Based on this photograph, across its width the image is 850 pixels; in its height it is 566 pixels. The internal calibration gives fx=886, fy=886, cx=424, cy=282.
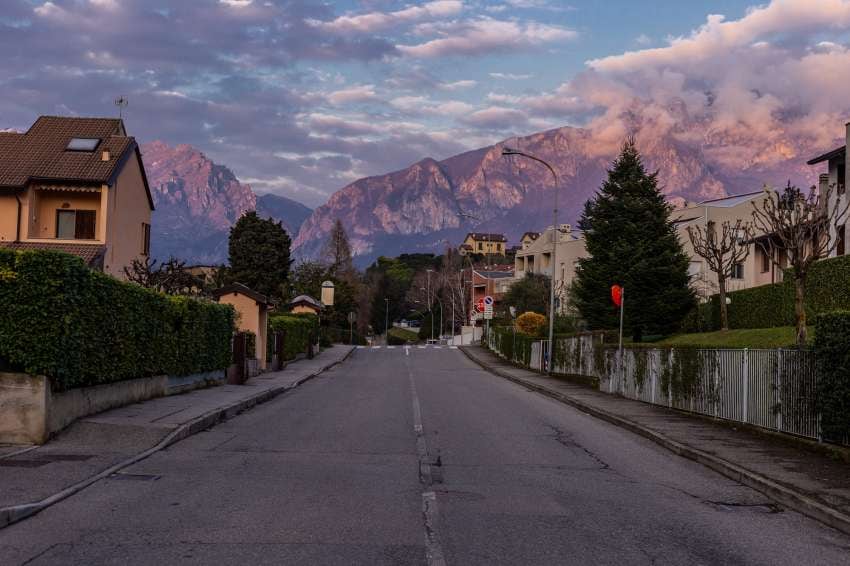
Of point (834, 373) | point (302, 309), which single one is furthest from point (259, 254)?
point (834, 373)

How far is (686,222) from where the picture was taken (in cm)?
7088

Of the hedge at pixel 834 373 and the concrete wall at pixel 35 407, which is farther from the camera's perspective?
the hedge at pixel 834 373

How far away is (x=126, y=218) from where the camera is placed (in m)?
40.5

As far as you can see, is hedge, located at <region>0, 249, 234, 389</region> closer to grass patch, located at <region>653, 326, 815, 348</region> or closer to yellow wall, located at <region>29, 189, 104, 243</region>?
grass patch, located at <region>653, 326, 815, 348</region>

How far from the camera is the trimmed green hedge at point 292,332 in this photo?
40.1m

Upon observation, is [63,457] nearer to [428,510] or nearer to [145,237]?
[428,510]

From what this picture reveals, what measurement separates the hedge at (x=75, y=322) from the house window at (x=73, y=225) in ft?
66.1

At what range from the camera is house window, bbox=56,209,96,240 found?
38.2 meters

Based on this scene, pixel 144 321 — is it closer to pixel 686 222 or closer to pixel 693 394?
pixel 693 394

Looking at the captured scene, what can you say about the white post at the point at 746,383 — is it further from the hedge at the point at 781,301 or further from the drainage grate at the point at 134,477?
the hedge at the point at 781,301

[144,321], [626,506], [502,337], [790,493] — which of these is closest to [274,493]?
[626,506]

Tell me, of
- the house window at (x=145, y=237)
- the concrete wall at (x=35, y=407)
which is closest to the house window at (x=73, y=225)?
the house window at (x=145, y=237)

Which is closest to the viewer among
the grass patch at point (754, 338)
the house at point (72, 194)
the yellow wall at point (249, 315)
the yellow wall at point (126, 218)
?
the grass patch at point (754, 338)

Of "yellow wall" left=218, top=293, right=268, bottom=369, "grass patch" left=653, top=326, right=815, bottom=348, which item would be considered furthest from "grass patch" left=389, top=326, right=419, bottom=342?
"yellow wall" left=218, top=293, right=268, bottom=369
